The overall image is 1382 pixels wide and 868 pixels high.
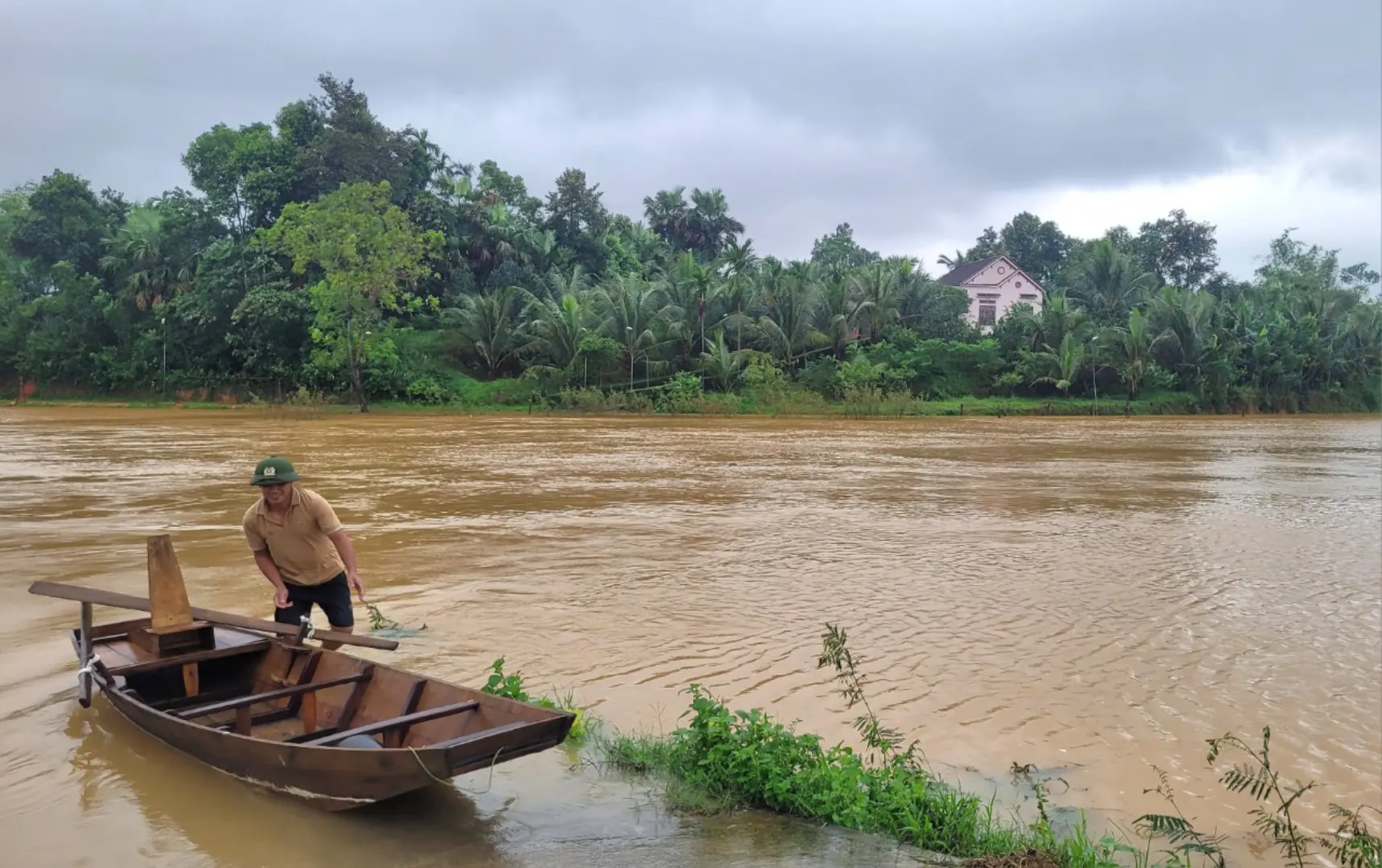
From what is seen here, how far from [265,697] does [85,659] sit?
127 centimetres

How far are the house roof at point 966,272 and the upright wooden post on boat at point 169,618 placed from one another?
43.1 metres

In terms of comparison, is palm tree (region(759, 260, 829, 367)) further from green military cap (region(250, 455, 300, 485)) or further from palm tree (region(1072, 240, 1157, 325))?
green military cap (region(250, 455, 300, 485))

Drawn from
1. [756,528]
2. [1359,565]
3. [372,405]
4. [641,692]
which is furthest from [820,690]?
[372,405]

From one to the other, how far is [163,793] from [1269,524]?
40.4 ft

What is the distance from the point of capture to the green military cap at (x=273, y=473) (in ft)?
17.0

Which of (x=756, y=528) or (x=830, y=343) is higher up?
(x=830, y=343)

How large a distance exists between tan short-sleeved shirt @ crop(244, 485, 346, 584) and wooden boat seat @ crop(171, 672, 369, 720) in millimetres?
963

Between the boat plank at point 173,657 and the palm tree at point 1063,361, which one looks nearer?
the boat plank at point 173,657

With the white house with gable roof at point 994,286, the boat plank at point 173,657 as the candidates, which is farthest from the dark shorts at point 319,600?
the white house with gable roof at point 994,286

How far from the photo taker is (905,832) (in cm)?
384

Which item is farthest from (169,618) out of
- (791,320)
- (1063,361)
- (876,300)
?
(1063,361)

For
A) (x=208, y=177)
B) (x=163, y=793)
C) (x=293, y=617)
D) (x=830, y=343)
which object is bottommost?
(x=163, y=793)

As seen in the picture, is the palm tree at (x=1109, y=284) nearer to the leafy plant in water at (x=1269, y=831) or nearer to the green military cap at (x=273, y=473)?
the leafy plant in water at (x=1269, y=831)

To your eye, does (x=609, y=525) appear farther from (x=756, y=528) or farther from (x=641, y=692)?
(x=641, y=692)
